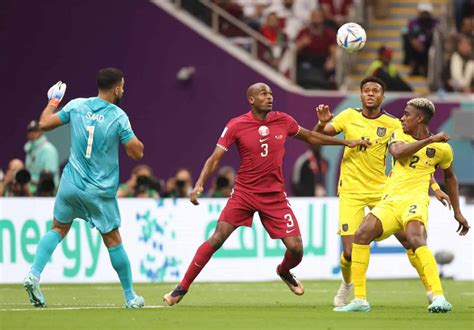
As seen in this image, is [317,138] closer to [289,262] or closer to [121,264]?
[289,262]

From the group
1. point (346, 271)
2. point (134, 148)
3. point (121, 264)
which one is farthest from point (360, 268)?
point (134, 148)

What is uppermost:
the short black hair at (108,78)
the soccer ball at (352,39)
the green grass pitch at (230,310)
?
the soccer ball at (352,39)

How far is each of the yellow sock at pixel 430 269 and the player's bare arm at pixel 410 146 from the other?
99 centimetres

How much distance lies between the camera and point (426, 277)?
1478cm

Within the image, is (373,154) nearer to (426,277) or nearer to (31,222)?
(426,277)

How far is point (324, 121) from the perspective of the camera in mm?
16344

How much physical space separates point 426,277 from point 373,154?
2.32 meters

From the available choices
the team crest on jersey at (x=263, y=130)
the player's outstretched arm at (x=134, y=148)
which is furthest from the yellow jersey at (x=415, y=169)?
the player's outstretched arm at (x=134, y=148)

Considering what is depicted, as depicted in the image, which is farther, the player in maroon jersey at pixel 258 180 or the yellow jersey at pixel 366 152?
the yellow jersey at pixel 366 152

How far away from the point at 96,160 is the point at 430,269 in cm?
364

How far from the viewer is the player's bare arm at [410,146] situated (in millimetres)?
14609

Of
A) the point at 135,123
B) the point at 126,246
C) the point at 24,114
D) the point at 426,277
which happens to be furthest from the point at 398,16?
the point at 426,277

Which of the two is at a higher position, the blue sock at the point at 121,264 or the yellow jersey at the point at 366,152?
the yellow jersey at the point at 366,152

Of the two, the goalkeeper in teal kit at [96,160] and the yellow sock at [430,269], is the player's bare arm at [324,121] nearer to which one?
the yellow sock at [430,269]
